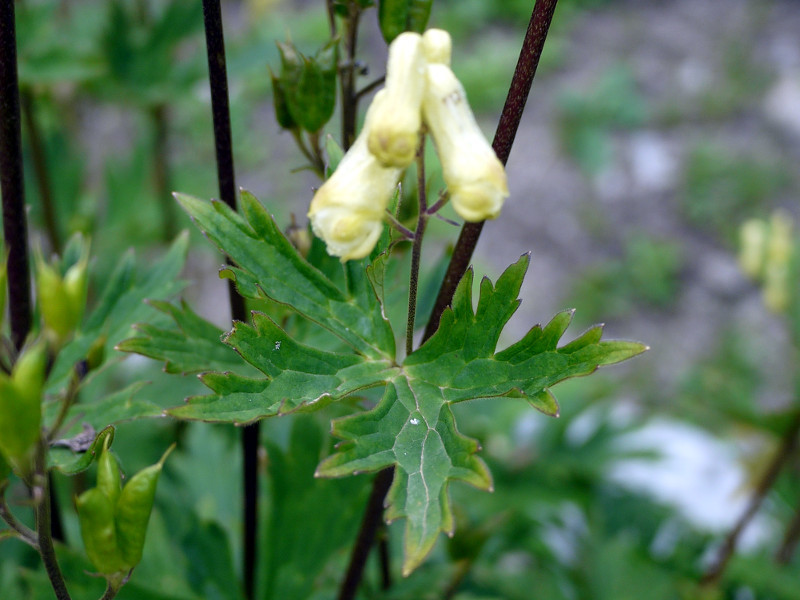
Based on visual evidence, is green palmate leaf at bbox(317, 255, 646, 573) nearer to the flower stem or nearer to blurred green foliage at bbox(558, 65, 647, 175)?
the flower stem

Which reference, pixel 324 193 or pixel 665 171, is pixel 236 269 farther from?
pixel 665 171

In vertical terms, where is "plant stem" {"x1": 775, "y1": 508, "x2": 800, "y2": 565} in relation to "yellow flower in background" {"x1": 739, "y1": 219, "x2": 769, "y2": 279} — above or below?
below

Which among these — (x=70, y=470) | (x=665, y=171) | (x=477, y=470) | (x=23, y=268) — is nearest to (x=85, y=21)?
(x=23, y=268)

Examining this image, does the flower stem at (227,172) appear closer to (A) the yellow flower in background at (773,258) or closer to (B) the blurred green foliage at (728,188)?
(A) the yellow flower in background at (773,258)

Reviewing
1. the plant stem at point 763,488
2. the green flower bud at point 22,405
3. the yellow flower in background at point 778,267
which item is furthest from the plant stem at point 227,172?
the yellow flower in background at point 778,267

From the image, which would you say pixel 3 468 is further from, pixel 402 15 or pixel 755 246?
pixel 755 246

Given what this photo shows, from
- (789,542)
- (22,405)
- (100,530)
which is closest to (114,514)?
(100,530)

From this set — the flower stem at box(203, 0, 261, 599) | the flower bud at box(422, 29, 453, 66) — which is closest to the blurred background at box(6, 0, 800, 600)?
the flower stem at box(203, 0, 261, 599)
